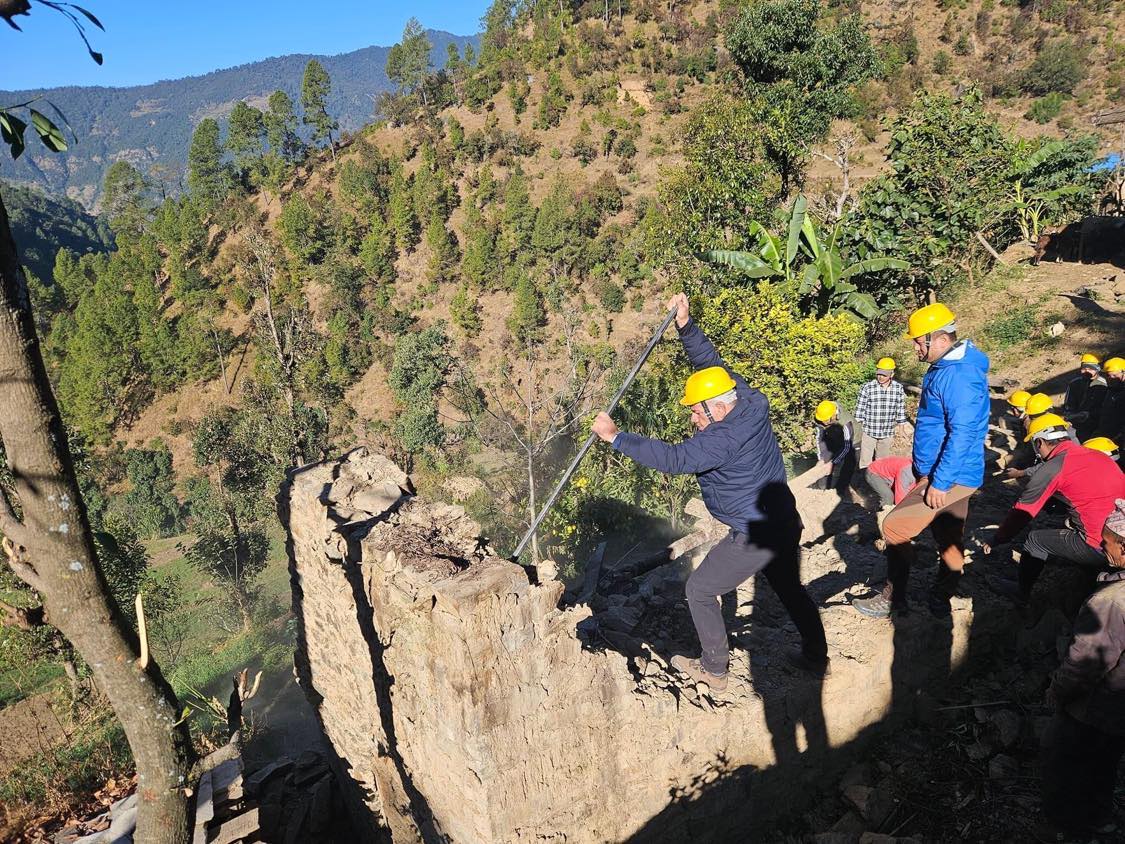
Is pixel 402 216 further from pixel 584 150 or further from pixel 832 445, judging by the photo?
pixel 832 445

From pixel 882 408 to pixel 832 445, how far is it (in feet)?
2.75

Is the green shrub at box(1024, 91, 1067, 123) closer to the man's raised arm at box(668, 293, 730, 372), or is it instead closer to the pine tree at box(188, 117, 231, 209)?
the man's raised arm at box(668, 293, 730, 372)

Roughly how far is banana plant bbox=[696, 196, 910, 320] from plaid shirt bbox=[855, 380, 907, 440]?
4.47 meters

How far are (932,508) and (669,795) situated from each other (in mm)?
2588

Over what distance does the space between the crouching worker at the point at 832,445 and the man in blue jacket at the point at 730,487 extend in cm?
414

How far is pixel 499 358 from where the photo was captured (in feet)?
126

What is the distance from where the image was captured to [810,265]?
12.0 m

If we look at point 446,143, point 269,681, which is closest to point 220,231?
point 446,143

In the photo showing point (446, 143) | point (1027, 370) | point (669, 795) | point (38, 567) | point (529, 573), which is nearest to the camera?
point (38, 567)

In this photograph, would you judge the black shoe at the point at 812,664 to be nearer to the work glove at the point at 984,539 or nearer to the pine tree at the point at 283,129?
the work glove at the point at 984,539

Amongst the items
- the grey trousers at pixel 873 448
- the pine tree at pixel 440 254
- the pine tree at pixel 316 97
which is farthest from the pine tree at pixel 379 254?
the grey trousers at pixel 873 448

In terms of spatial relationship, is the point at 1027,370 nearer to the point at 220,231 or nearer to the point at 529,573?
the point at 529,573

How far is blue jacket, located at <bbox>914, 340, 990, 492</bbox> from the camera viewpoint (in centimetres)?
404

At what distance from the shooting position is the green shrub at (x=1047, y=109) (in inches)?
1340
